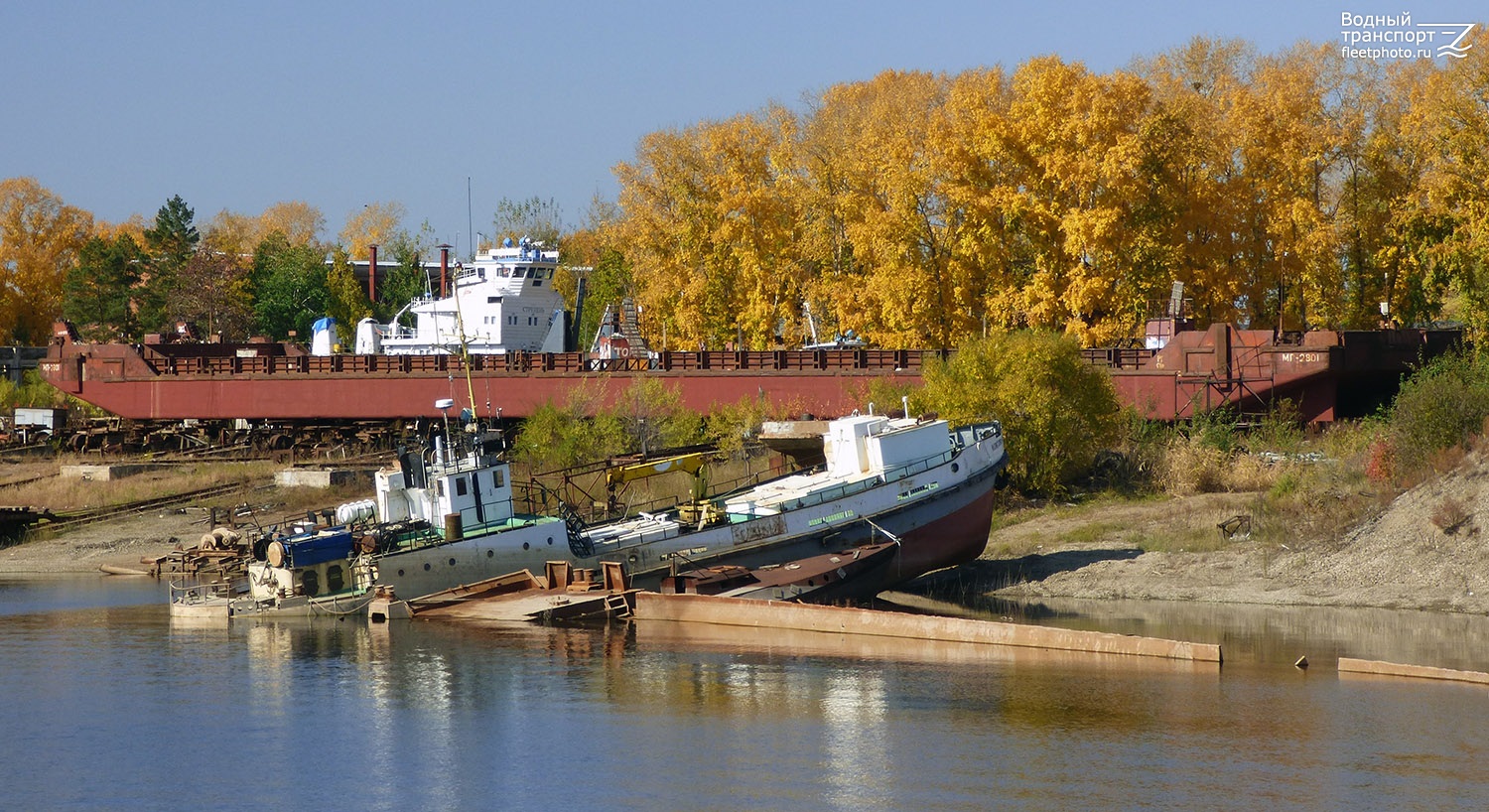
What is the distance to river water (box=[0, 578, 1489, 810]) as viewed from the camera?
22.1 metres

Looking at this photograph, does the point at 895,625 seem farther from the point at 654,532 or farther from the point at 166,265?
the point at 166,265

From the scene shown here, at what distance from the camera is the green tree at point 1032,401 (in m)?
45.2

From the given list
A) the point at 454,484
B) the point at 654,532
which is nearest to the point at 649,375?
the point at 454,484

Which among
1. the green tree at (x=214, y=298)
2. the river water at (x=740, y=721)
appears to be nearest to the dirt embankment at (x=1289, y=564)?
the river water at (x=740, y=721)

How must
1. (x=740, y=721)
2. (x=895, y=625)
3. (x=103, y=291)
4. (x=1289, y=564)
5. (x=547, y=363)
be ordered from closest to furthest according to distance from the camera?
(x=740, y=721) < (x=895, y=625) < (x=1289, y=564) < (x=547, y=363) < (x=103, y=291)

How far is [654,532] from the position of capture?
39188 mm

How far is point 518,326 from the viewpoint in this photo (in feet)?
232

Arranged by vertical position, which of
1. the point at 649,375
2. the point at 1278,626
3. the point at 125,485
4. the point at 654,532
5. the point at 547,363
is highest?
the point at 547,363

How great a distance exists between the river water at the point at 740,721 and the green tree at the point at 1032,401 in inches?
415

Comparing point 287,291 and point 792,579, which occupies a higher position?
point 287,291

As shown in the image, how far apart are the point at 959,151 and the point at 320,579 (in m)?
31.9

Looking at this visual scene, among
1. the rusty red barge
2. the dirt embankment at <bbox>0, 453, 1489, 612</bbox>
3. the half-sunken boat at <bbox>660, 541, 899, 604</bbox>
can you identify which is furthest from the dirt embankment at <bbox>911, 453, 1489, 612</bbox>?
the rusty red barge

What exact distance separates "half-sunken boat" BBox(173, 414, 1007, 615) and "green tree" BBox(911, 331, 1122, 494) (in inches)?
182

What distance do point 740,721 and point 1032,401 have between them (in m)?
21.4
